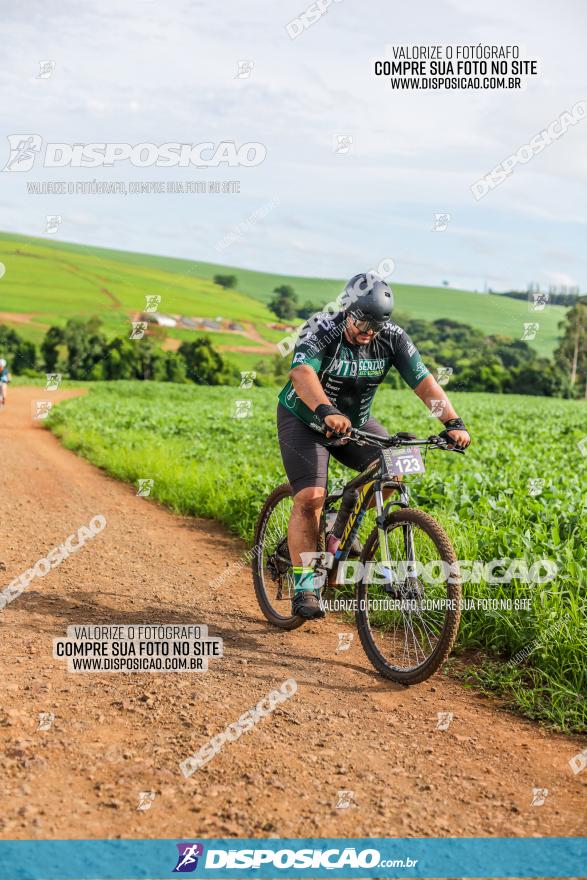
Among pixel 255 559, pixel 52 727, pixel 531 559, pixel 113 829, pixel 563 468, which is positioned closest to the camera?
pixel 113 829

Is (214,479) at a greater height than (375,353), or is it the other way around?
(375,353)

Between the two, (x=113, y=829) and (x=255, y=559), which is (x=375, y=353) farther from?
(x=113, y=829)

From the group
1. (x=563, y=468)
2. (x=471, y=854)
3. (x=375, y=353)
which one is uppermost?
(x=375, y=353)

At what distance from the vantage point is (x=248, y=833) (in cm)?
326

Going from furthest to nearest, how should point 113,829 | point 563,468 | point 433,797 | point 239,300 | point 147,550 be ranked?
1. point 239,300
2. point 563,468
3. point 147,550
4. point 433,797
5. point 113,829

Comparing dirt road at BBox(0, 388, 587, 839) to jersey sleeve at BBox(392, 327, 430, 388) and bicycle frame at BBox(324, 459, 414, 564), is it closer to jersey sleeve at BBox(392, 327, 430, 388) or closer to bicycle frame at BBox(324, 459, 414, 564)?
bicycle frame at BBox(324, 459, 414, 564)

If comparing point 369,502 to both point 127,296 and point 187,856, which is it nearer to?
point 187,856

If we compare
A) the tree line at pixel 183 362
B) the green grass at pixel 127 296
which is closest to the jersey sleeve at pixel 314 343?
the tree line at pixel 183 362

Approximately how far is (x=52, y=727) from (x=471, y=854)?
6.93 ft

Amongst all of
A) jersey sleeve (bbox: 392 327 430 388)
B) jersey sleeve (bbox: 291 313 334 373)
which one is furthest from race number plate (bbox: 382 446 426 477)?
jersey sleeve (bbox: 291 313 334 373)

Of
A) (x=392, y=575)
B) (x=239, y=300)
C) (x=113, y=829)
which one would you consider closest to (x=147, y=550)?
(x=392, y=575)

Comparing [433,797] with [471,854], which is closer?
[471,854]

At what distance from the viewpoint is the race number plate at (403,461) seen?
197 inches

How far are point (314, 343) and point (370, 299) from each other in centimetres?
50
